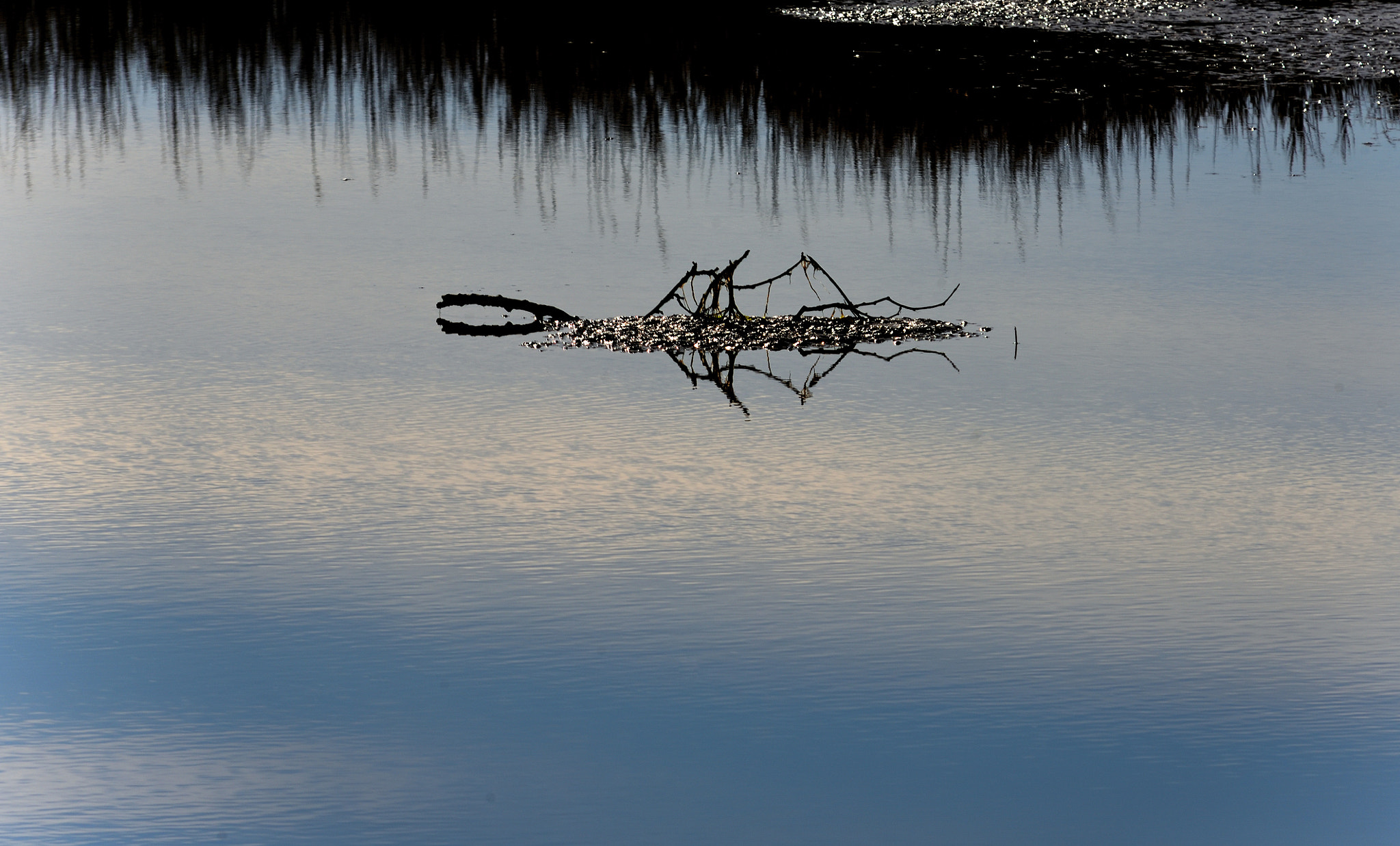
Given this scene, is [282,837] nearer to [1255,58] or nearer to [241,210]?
[241,210]

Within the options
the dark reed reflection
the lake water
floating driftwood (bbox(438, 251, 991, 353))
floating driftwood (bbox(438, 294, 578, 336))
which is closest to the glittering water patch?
the dark reed reflection

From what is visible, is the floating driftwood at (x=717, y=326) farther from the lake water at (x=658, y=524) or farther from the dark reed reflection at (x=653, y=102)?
the dark reed reflection at (x=653, y=102)

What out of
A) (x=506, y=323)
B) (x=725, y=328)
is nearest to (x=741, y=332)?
(x=725, y=328)

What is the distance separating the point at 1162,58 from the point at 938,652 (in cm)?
794

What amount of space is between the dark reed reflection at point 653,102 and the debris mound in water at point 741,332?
1.06 m

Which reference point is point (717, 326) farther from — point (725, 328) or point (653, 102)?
point (653, 102)

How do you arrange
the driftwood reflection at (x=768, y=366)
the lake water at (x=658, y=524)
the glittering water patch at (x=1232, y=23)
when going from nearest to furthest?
the lake water at (x=658, y=524)
the driftwood reflection at (x=768, y=366)
the glittering water patch at (x=1232, y=23)

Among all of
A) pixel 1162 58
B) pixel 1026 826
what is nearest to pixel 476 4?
pixel 1162 58

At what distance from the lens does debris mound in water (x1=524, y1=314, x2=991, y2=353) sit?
450cm

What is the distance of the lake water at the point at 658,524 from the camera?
7.53 feet

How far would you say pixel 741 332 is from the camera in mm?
4617

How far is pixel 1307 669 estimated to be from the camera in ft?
8.57

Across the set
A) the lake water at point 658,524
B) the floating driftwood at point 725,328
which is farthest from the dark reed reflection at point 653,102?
the floating driftwood at point 725,328

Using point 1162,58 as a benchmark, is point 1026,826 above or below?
below
